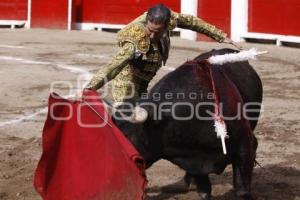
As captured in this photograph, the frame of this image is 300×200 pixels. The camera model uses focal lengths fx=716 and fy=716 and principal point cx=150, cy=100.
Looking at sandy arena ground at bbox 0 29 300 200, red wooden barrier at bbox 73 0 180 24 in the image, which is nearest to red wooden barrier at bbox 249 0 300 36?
sandy arena ground at bbox 0 29 300 200

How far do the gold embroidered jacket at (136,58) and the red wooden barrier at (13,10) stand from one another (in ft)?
31.7

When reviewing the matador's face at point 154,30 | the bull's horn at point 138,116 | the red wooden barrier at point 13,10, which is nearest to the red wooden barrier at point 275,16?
the red wooden barrier at point 13,10

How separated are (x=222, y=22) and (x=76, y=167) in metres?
7.96

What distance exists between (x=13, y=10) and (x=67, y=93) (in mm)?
6781

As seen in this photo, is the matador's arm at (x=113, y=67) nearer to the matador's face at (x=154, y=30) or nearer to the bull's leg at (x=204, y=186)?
the matador's face at (x=154, y=30)

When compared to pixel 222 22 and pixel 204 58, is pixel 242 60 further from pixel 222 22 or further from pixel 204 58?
pixel 222 22

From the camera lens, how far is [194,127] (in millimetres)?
2906

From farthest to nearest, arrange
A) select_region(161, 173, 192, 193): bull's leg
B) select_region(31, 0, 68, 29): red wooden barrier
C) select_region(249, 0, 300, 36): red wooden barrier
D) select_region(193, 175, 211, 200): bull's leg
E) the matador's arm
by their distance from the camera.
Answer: select_region(31, 0, 68, 29): red wooden barrier < select_region(249, 0, 300, 36): red wooden barrier < select_region(161, 173, 192, 193): bull's leg < select_region(193, 175, 211, 200): bull's leg < the matador's arm

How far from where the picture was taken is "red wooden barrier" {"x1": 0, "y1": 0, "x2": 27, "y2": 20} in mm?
12711

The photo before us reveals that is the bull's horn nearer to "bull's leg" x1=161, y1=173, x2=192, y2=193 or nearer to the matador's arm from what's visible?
the matador's arm

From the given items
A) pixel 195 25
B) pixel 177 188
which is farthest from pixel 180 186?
pixel 195 25

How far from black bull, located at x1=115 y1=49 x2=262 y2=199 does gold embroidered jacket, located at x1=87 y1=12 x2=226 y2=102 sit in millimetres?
190

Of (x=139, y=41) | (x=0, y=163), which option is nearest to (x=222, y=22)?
→ (x=0, y=163)

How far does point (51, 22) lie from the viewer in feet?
41.8
